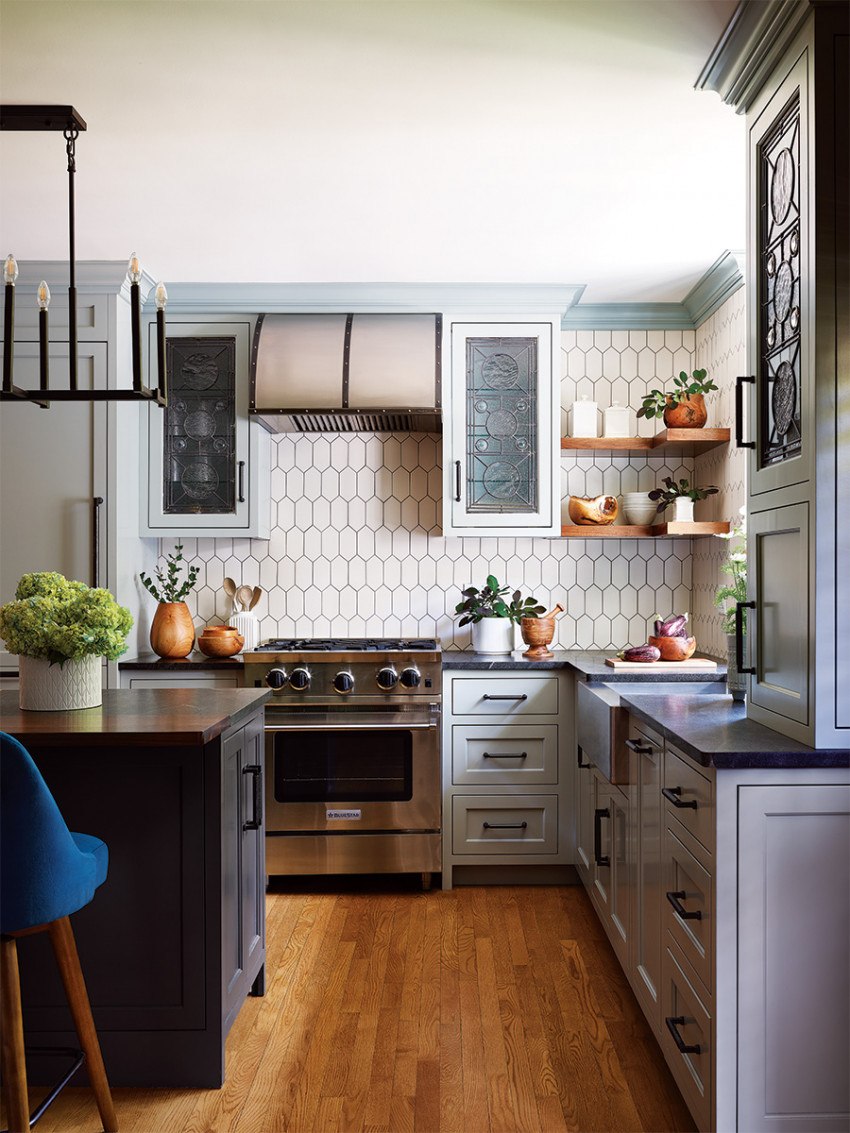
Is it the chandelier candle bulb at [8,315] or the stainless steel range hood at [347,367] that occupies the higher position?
the stainless steel range hood at [347,367]

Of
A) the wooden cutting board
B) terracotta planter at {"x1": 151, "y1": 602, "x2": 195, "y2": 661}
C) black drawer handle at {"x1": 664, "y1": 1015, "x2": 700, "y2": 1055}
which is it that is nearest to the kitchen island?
black drawer handle at {"x1": 664, "y1": 1015, "x2": 700, "y2": 1055}

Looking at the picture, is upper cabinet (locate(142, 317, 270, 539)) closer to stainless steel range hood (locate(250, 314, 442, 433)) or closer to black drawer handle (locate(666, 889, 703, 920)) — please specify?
stainless steel range hood (locate(250, 314, 442, 433))

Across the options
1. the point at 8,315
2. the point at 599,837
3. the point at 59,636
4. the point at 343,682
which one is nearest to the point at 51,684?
the point at 59,636

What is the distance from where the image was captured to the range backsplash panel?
178 inches

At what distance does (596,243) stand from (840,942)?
8.71ft

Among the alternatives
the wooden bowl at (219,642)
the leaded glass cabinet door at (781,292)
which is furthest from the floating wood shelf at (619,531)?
the leaded glass cabinet door at (781,292)

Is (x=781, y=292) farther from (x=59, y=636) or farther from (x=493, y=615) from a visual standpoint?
(x=493, y=615)

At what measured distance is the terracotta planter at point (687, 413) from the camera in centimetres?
410

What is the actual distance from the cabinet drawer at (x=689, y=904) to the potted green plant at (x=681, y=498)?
2144mm

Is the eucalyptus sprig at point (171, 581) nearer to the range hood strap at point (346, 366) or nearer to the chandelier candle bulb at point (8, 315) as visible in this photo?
the range hood strap at point (346, 366)

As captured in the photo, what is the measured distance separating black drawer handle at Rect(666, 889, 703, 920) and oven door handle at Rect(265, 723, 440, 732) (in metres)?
1.74

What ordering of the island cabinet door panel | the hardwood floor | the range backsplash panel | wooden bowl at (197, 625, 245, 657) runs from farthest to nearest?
1. the range backsplash panel
2. wooden bowl at (197, 625, 245, 657)
3. the island cabinet door panel
4. the hardwood floor

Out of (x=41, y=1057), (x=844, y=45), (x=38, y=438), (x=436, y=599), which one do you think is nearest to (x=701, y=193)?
(x=844, y=45)

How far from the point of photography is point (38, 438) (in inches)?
156
